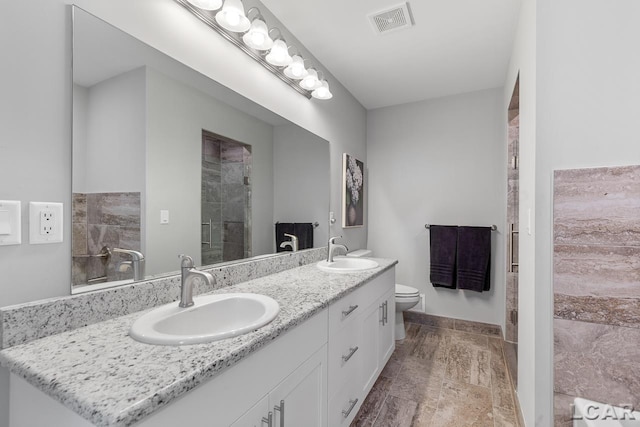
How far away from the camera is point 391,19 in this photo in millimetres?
1846

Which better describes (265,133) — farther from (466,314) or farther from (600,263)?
(466,314)

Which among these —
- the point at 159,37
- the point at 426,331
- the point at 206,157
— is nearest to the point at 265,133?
the point at 206,157

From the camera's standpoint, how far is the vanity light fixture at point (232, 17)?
1.37 metres

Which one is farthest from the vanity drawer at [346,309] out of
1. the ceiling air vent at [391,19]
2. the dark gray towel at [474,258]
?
the ceiling air vent at [391,19]

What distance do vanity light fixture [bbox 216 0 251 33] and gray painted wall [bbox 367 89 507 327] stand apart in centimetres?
217

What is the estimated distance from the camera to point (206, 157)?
142 centimetres

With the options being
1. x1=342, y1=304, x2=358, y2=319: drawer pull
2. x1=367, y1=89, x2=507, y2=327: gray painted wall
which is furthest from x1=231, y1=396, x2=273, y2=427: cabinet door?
x1=367, y1=89, x2=507, y2=327: gray painted wall

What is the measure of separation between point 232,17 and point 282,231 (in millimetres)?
1188

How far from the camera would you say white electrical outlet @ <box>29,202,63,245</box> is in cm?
83

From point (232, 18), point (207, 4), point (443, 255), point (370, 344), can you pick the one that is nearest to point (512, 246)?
point (443, 255)

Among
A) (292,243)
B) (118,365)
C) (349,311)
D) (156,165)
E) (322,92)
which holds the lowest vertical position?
(349,311)

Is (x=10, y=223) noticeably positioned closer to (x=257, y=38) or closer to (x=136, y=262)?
(x=136, y=262)

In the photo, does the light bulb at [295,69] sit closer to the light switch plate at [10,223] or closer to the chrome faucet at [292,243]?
the chrome faucet at [292,243]

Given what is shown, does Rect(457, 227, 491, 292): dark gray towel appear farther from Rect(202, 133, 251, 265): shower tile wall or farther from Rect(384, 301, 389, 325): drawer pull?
Rect(202, 133, 251, 265): shower tile wall
